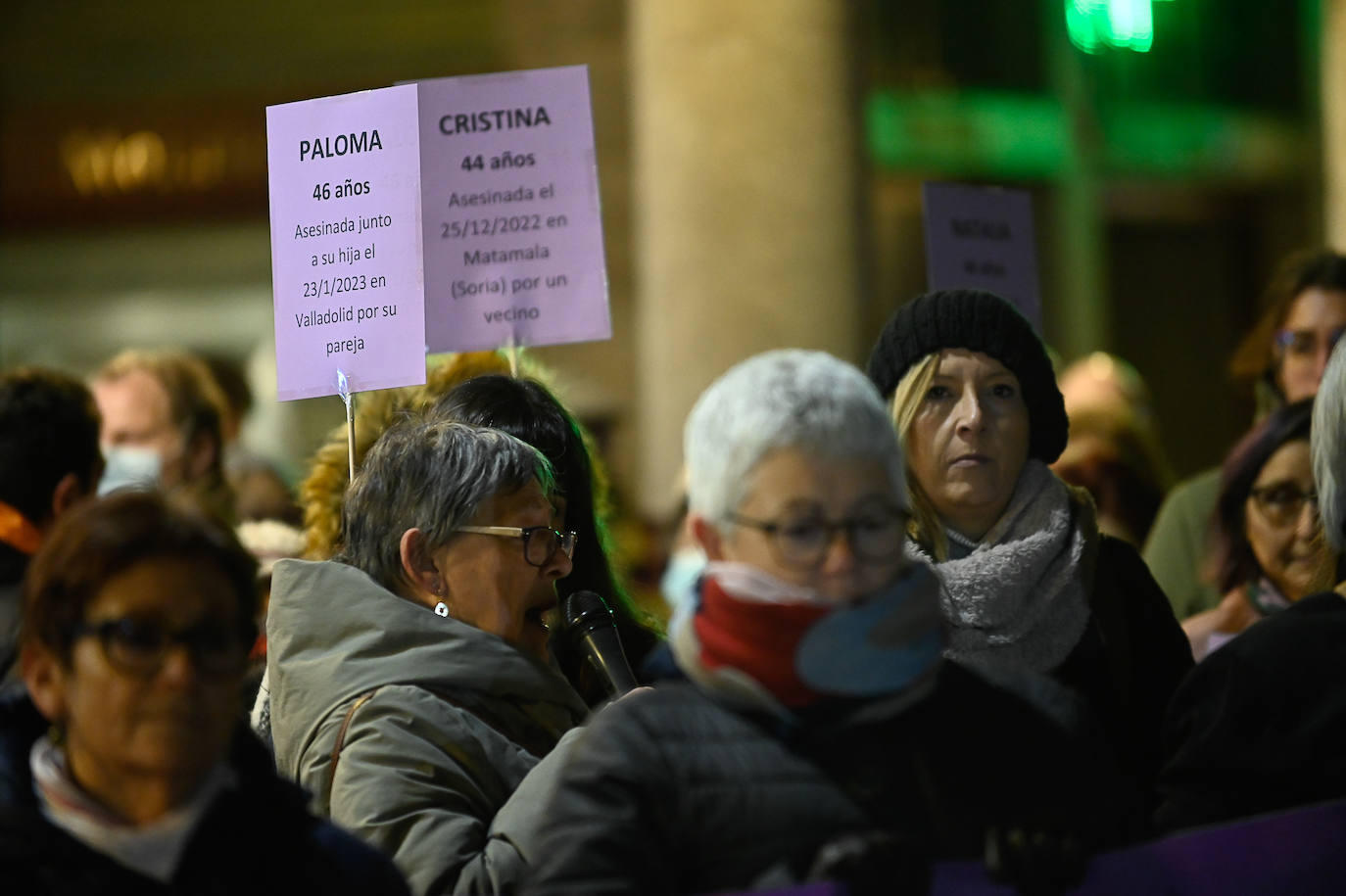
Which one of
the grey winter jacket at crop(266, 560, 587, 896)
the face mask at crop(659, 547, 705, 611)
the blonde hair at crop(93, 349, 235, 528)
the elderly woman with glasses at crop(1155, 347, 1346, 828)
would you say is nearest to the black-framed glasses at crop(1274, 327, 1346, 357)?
the face mask at crop(659, 547, 705, 611)

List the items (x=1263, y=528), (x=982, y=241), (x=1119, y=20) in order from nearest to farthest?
(x=1263, y=528) → (x=982, y=241) → (x=1119, y=20)

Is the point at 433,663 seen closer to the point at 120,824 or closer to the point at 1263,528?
the point at 120,824

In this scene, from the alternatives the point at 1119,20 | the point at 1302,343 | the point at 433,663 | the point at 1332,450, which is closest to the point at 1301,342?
the point at 1302,343

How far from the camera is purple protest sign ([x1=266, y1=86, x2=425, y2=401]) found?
3693 mm

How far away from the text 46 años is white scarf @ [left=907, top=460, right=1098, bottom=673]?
1281 millimetres

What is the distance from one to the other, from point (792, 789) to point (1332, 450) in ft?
4.16

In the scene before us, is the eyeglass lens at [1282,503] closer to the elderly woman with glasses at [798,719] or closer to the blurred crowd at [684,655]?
the blurred crowd at [684,655]

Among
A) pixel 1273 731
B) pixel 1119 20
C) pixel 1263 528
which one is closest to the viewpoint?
pixel 1273 731

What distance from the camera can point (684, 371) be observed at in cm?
820

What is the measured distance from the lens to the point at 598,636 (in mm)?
3434

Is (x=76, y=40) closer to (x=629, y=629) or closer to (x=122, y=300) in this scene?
(x=122, y=300)

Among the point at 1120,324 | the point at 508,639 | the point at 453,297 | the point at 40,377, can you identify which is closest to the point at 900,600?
the point at 508,639

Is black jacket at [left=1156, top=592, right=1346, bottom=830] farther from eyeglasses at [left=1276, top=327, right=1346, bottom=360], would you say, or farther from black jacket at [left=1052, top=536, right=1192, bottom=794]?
eyeglasses at [left=1276, top=327, right=1346, bottom=360]

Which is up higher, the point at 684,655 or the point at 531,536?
the point at 531,536
